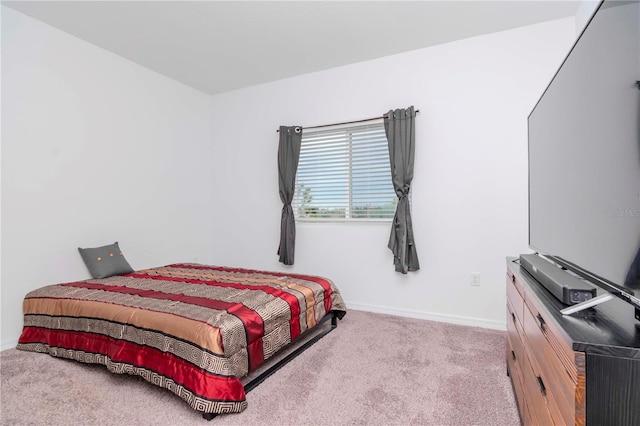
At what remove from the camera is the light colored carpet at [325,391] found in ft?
5.49

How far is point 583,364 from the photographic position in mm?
763

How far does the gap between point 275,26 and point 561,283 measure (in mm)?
2833

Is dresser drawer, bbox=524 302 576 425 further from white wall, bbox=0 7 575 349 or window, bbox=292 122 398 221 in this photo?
window, bbox=292 122 398 221

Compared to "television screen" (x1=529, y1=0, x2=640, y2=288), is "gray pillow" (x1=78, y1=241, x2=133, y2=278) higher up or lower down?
lower down

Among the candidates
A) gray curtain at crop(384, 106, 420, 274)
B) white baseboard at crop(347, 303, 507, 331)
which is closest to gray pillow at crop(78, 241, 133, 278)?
white baseboard at crop(347, 303, 507, 331)

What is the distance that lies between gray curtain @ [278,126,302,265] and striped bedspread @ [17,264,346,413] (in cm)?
90

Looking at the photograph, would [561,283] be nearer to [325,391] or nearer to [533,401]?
[533,401]

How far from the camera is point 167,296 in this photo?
2299 mm

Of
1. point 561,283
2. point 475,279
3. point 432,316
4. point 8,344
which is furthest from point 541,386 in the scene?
point 8,344

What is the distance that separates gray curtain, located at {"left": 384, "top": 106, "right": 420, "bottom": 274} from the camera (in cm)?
319

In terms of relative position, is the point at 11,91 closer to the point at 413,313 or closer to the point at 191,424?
the point at 191,424

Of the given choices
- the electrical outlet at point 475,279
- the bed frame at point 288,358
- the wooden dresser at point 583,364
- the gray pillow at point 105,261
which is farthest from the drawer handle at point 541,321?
the gray pillow at point 105,261

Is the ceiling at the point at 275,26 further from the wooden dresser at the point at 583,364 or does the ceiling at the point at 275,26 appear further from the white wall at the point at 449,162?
the wooden dresser at the point at 583,364

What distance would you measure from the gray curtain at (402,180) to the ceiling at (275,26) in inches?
28.8
